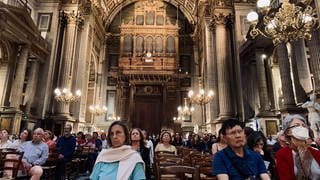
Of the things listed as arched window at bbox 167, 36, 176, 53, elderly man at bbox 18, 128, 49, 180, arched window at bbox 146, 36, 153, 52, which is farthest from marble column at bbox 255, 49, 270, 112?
arched window at bbox 146, 36, 153, 52

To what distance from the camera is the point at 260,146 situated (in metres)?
3.39

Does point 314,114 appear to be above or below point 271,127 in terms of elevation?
above

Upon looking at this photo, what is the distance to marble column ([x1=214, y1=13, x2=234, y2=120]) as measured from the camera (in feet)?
47.9

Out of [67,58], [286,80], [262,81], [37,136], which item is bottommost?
[37,136]

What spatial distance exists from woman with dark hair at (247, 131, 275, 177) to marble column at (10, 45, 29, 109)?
11.7 metres

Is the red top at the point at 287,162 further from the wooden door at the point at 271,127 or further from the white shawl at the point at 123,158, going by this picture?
the wooden door at the point at 271,127

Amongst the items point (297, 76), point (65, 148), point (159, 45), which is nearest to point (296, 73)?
point (297, 76)

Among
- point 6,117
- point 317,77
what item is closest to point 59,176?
point 6,117

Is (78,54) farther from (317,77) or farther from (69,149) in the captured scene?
(317,77)

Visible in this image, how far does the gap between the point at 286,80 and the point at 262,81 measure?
3.14 m

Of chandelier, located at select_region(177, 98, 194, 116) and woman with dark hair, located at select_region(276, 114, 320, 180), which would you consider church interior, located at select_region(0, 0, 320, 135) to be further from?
woman with dark hair, located at select_region(276, 114, 320, 180)

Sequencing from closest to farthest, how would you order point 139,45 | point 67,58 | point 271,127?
point 271,127
point 67,58
point 139,45

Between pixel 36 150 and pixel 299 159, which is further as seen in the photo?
pixel 36 150

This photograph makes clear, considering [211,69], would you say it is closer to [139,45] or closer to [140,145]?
[139,45]
